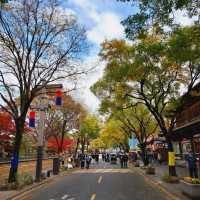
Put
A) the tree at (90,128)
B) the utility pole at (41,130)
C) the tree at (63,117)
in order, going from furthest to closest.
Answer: the tree at (90,128) < the tree at (63,117) < the utility pole at (41,130)

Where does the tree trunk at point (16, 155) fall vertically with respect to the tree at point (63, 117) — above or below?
below

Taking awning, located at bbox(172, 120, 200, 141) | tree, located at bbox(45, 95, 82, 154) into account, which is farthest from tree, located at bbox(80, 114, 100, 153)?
awning, located at bbox(172, 120, 200, 141)

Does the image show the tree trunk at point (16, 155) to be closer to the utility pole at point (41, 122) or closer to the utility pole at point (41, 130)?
the utility pole at point (41, 122)

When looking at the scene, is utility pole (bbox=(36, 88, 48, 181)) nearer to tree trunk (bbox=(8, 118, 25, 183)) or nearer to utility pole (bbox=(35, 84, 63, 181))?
utility pole (bbox=(35, 84, 63, 181))

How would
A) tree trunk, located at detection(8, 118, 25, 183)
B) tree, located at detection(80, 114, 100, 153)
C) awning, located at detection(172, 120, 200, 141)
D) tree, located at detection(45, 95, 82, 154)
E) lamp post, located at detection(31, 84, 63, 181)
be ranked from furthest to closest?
1. tree, located at detection(80, 114, 100, 153)
2. tree, located at detection(45, 95, 82, 154)
3. lamp post, located at detection(31, 84, 63, 181)
4. awning, located at detection(172, 120, 200, 141)
5. tree trunk, located at detection(8, 118, 25, 183)

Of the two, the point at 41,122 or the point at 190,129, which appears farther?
the point at 41,122

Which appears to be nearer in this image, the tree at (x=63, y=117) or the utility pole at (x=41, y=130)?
the utility pole at (x=41, y=130)

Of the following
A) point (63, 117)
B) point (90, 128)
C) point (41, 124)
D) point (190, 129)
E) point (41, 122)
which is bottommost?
point (190, 129)

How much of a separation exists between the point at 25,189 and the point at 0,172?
10637 mm

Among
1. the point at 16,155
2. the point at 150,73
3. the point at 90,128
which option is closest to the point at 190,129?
the point at 150,73

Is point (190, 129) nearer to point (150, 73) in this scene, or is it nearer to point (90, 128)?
point (150, 73)

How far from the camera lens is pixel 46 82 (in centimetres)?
2023

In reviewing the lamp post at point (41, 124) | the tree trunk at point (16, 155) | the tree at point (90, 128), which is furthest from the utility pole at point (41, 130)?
the tree at point (90, 128)

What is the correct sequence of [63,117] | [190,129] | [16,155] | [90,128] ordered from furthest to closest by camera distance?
1. [90,128]
2. [63,117]
3. [190,129]
4. [16,155]
